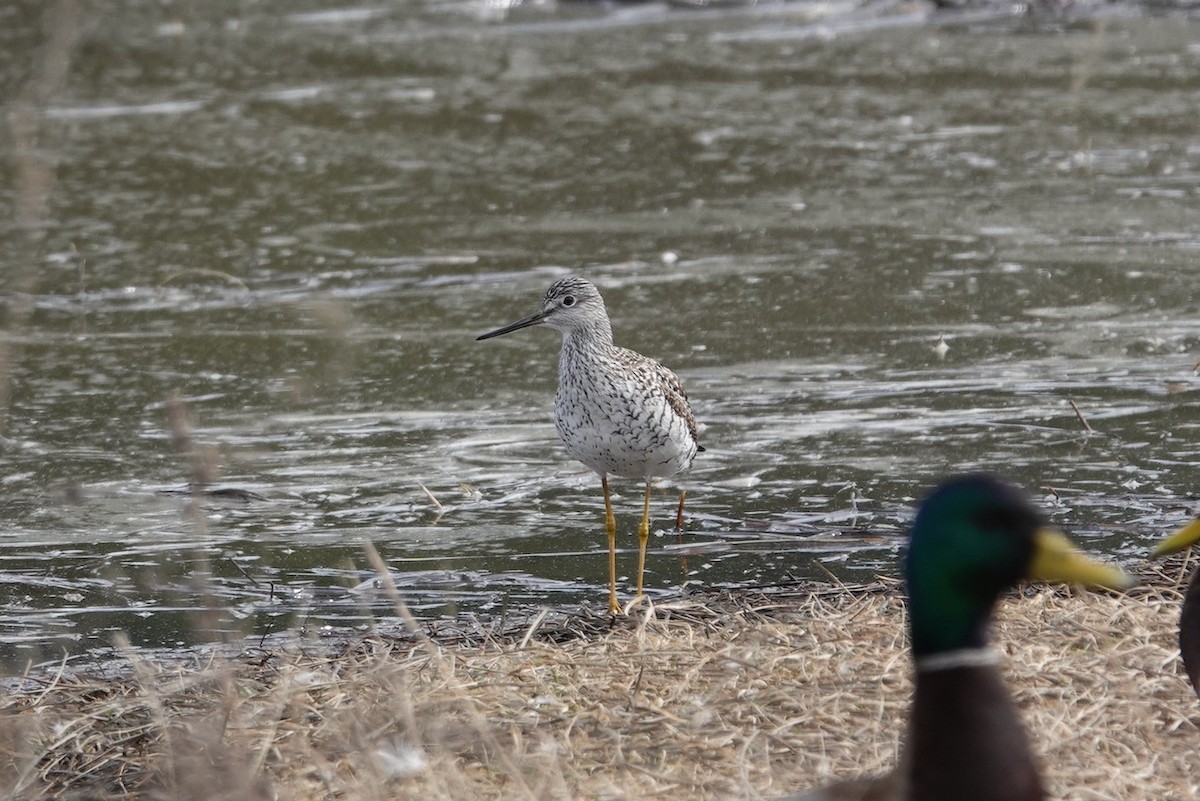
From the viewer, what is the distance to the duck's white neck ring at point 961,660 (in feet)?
9.89

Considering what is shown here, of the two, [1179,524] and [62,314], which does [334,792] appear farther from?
[62,314]

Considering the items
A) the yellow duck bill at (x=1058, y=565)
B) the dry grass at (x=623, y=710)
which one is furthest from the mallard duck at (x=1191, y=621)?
the yellow duck bill at (x=1058, y=565)

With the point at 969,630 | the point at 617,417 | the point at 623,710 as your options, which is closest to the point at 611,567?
the point at 617,417

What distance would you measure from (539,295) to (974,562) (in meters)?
6.40

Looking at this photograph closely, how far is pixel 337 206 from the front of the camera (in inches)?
438

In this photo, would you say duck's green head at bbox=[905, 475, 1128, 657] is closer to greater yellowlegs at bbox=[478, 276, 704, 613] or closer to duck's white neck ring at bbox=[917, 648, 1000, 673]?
duck's white neck ring at bbox=[917, 648, 1000, 673]

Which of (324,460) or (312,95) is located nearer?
(324,460)

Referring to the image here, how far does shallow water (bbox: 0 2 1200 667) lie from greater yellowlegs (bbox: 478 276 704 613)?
355 mm

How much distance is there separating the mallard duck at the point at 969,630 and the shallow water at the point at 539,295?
137 centimetres

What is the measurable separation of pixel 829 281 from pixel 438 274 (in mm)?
2222

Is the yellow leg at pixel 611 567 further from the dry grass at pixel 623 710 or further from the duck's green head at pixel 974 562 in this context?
the duck's green head at pixel 974 562

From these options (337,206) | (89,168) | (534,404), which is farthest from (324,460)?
(89,168)

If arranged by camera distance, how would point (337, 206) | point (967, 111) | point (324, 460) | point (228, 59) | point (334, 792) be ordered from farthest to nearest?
point (228, 59) < point (967, 111) < point (337, 206) < point (324, 460) < point (334, 792)

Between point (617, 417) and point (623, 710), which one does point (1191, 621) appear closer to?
point (623, 710)
